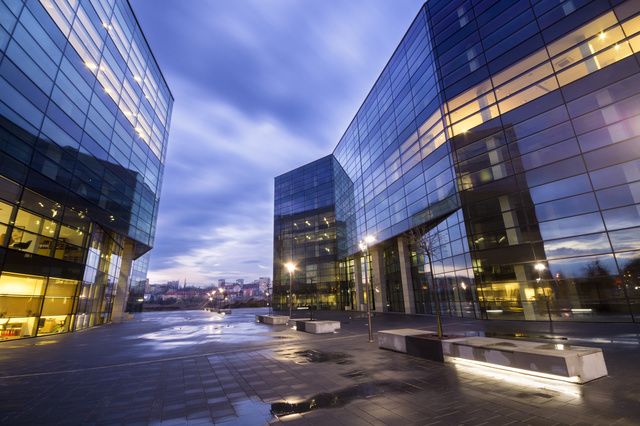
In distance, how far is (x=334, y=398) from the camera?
6211 mm

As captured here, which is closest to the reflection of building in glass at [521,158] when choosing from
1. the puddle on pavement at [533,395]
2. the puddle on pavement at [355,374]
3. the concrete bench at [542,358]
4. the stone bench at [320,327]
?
the stone bench at [320,327]

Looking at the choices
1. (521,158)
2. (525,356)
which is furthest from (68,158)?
(521,158)

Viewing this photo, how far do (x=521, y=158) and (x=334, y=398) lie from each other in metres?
24.3

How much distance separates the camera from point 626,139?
Result: 680 inches

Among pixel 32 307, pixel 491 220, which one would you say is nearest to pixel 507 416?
pixel 491 220

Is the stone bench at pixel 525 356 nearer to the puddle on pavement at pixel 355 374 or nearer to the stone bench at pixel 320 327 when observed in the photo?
the puddle on pavement at pixel 355 374

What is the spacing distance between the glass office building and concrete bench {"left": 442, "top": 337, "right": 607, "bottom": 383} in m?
25.8

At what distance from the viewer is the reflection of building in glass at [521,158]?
1777 centimetres

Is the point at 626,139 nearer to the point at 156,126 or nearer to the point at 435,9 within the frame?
the point at 435,9

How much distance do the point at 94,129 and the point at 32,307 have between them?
15380mm

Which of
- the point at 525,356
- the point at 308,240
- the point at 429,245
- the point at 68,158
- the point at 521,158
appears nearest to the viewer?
the point at 525,356

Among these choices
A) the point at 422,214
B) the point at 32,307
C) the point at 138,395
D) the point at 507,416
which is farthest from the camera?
Answer: the point at 422,214

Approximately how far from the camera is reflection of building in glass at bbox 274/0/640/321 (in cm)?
1777

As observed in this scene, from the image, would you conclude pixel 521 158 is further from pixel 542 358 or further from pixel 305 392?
pixel 305 392
